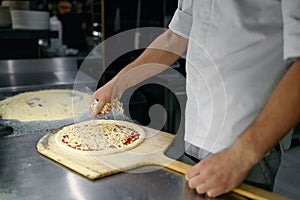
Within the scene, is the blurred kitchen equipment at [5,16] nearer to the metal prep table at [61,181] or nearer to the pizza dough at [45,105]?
the pizza dough at [45,105]

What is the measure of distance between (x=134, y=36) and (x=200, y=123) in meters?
2.67

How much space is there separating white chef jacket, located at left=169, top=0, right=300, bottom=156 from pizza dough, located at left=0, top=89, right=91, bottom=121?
86 centimetres

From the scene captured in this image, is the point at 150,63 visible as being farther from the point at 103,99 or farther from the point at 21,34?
the point at 21,34

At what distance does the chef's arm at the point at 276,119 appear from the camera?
30.6 inches

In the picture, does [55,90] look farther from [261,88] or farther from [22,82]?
[261,88]

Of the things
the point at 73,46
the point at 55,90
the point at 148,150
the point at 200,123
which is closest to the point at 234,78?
the point at 200,123

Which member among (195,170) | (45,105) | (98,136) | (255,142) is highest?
(255,142)

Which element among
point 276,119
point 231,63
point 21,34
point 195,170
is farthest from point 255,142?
point 21,34

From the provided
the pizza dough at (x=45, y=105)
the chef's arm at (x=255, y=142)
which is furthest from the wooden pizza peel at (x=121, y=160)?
the pizza dough at (x=45, y=105)

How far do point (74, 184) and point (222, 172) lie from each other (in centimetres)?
43

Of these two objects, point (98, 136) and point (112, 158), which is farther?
point (98, 136)

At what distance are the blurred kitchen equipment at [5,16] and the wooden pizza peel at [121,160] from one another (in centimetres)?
140

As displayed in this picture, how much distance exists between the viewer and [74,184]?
3.22 feet

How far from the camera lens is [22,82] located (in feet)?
8.22
